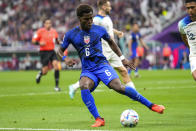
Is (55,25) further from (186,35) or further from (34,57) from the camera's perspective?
(186,35)

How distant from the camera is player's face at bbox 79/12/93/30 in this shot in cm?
835

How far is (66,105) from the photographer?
12031mm

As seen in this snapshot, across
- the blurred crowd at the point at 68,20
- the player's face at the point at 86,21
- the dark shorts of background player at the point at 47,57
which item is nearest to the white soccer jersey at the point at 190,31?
the player's face at the point at 86,21

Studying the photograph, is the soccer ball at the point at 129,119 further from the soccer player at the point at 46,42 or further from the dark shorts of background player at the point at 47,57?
the dark shorts of background player at the point at 47,57

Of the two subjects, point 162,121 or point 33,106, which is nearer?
point 162,121

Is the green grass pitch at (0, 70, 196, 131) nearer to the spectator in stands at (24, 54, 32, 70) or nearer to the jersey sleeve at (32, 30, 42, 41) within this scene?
the jersey sleeve at (32, 30, 42, 41)

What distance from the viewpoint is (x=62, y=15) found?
44.4 m

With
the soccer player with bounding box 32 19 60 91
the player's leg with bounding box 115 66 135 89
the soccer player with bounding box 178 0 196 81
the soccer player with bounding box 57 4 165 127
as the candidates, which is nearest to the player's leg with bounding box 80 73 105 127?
the soccer player with bounding box 57 4 165 127

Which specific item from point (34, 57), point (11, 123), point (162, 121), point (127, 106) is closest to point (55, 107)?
point (127, 106)

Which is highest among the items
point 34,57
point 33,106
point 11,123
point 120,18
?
point 11,123

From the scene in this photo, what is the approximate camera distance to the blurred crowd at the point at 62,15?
1519 inches

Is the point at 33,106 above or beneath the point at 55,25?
above

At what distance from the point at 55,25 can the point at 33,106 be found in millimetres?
32450

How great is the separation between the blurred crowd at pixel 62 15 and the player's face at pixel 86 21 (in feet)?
89.7
